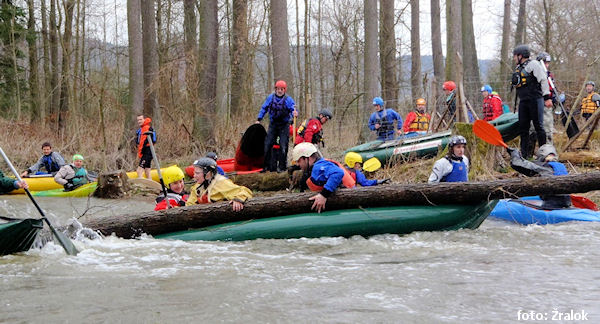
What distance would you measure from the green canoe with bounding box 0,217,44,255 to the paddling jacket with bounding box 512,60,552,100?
7.47 meters

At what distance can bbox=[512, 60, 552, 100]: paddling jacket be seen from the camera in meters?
10.0

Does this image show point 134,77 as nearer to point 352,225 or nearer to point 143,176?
point 143,176

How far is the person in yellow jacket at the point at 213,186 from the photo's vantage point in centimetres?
760

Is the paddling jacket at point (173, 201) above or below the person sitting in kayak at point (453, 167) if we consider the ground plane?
below

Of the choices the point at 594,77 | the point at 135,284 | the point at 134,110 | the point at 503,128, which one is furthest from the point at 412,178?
the point at 594,77

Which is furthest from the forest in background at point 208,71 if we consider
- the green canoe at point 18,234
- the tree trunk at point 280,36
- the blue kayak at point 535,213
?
Answer: the green canoe at point 18,234

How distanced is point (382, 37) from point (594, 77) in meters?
6.61

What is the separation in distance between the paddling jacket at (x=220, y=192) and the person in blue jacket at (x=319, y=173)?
78 centimetres

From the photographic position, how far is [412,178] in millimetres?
11117

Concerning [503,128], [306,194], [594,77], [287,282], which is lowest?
[287,282]

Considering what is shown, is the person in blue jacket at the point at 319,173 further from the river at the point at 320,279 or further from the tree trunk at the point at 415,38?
the tree trunk at the point at 415,38

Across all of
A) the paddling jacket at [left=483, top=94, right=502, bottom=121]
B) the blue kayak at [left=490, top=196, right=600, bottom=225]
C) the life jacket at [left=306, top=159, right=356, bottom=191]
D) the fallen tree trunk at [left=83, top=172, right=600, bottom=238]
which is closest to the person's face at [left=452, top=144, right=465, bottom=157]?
the blue kayak at [left=490, top=196, right=600, bottom=225]

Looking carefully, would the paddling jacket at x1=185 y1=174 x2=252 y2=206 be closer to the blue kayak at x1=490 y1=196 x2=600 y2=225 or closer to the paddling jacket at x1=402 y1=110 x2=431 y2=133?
the blue kayak at x1=490 y1=196 x2=600 y2=225

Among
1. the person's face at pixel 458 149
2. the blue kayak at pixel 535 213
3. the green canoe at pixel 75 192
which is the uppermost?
the person's face at pixel 458 149
